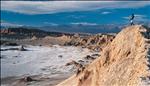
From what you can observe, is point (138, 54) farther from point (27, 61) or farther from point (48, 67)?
point (27, 61)

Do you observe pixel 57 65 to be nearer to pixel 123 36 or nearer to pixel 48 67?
pixel 48 67

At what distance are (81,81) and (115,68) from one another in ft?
11.5

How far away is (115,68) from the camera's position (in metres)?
11.0

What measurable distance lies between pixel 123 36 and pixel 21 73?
25.8 meters

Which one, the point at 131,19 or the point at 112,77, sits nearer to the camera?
the point at 112,77

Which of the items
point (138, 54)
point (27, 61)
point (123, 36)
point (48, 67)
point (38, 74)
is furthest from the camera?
point (27, 61)

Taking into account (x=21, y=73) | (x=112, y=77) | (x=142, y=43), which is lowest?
(x=21, y=73)

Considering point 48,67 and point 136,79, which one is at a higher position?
point 136,79

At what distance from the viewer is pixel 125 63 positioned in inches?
427

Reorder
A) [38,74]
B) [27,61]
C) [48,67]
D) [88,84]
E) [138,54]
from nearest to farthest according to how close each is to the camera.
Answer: [138,54] < [88,84] < [38,74] < [48,67] < [27,61]

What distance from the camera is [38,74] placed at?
35.4 metres

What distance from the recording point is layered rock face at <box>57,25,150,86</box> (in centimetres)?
979

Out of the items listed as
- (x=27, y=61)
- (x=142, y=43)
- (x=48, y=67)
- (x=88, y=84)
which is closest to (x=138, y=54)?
(x=142, y=43)

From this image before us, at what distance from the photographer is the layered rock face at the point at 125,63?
9.79 m
